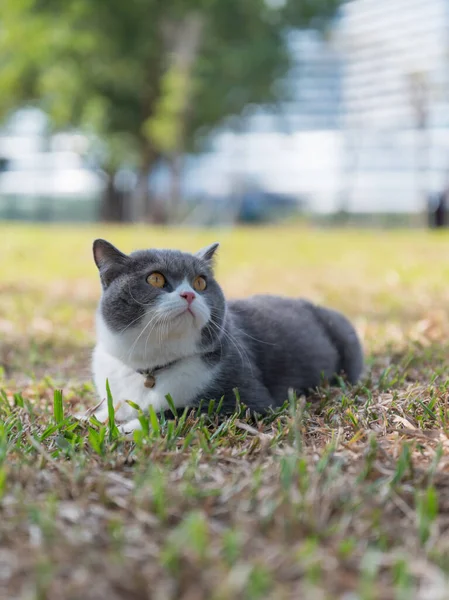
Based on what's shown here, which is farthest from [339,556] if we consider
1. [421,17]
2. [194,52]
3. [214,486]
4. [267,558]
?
[421,17]

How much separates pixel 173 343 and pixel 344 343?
124cm

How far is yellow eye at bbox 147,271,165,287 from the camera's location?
9.20 feet

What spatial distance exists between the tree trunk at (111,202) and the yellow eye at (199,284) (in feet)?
78.1

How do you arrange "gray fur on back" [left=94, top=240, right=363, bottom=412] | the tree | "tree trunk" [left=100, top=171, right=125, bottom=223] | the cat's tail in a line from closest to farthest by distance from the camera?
"gray fur on back" [left=94, top=240, right=363, bottom=412] → the cat's tail → the tree → "tree trunk" [left=100, top=171, right=125, bottom=223]

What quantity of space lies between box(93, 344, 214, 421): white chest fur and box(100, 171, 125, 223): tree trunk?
23.8m

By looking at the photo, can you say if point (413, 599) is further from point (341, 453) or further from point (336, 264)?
point (336, 264)

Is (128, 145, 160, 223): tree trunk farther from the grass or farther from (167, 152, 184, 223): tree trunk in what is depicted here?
the grass

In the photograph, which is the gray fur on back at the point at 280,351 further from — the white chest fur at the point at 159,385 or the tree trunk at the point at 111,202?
the tree trunk at the point at 111,202

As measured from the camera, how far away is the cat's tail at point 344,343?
3.66 m

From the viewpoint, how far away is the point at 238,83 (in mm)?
20000

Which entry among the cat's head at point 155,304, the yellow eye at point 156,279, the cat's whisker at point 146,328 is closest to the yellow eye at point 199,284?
the cat's head at point 155,304

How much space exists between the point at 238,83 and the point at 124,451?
61.9 feet

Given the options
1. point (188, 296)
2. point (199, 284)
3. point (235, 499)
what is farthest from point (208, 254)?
point (235, 499)

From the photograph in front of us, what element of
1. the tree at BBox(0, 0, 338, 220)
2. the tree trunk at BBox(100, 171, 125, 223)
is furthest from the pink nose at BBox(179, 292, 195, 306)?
the tree trunk at BBox(100, 171, 125, 223)
